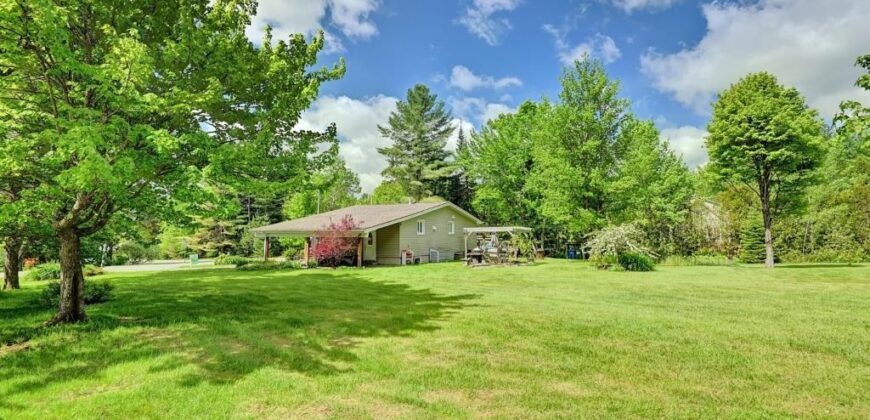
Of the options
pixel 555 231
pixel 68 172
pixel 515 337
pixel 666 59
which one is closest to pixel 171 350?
pixel 68 172

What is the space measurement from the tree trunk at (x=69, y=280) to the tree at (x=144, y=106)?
20mm

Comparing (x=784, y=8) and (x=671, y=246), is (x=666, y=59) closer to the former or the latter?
(x=784, y=8)

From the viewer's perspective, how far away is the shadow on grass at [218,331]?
556 cm

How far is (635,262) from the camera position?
18.9 metres

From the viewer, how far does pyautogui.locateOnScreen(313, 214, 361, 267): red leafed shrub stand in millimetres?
22922

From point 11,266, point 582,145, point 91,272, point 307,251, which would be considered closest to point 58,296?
point 11,266

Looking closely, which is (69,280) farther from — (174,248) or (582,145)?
(174,248)

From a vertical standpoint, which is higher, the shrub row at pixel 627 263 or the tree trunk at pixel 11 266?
the tree trunk at pixel 11 266

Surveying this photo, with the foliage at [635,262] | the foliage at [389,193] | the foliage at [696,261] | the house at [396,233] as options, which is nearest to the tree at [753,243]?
the foliage at [696,261]

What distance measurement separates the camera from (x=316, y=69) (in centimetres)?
986

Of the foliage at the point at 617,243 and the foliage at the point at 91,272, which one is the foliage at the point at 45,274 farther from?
the foliage at the point at 617,243

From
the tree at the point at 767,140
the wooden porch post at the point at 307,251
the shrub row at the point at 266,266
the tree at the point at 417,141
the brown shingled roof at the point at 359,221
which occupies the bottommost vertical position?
the shrub row at the point at 266,266

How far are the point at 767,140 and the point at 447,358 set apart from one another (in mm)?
20862

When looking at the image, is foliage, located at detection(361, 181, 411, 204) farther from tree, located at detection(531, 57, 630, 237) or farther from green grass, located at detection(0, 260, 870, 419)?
green grass, located at detection(0, 260, 870, 419)
